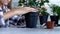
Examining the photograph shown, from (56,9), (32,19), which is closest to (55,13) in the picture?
(56,9)

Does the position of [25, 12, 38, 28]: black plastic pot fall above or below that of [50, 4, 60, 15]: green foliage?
below

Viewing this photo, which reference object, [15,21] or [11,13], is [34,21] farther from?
[15,21]

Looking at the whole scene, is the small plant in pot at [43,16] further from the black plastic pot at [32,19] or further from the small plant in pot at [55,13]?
the black plastic pot at [32,19]

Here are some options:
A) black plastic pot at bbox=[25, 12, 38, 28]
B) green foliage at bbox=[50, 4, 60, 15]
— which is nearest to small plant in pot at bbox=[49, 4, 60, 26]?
green foliage at bbox=[50, 4, 60, 15]

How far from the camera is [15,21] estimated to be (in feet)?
6.23

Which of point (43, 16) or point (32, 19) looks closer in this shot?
point (32, 19)

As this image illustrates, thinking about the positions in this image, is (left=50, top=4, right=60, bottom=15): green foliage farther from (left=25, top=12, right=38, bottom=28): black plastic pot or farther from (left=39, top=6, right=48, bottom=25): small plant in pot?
(left=25, top=12, right=38, bottom=28): black plastic pot

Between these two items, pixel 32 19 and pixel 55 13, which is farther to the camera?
pixel 55 13

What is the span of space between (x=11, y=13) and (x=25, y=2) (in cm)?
30

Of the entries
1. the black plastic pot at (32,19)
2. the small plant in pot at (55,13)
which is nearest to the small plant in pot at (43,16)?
the small plant in pot at (55,13)

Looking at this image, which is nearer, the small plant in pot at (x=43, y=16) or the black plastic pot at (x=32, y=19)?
the black plastic pot at (x=32, y=19)

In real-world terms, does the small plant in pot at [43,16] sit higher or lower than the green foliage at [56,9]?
lower

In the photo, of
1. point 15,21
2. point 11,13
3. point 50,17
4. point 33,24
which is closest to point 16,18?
point 15,21

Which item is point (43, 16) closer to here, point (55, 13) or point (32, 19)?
point (55, 13)
